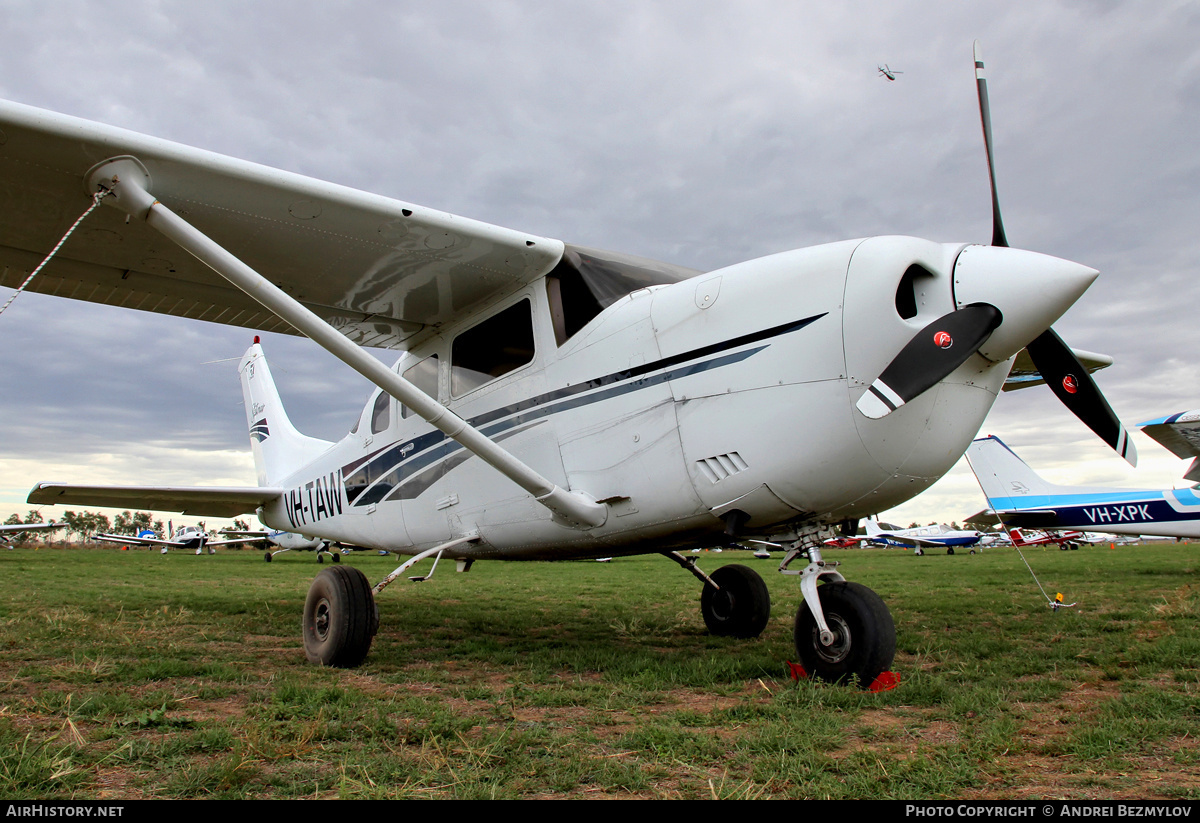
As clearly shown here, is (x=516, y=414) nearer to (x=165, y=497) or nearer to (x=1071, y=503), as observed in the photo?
(x=165, y=497)

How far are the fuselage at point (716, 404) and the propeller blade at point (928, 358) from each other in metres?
0.12

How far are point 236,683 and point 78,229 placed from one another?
10.5 feet

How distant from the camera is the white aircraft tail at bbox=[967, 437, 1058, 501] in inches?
961

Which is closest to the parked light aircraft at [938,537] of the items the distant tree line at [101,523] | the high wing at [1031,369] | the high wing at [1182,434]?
the high wing at [1182,434]

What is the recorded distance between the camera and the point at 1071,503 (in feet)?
75.3

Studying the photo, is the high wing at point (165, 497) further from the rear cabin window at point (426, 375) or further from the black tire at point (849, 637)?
the black tire at point (849, 637)

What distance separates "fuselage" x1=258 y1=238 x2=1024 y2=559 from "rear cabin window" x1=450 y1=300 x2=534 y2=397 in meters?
0.02

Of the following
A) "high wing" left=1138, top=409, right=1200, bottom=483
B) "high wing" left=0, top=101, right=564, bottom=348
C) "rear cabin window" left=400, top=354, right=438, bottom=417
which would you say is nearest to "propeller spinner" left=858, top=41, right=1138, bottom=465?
"high wing" left=0, top=101, right=564, bottom=348

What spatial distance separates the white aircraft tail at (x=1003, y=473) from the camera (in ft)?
80.1

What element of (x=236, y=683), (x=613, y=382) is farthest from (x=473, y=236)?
(x=236, y=683)

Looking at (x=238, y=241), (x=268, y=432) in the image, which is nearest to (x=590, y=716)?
(x=238, y=241)

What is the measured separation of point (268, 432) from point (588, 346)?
7.56 metres
